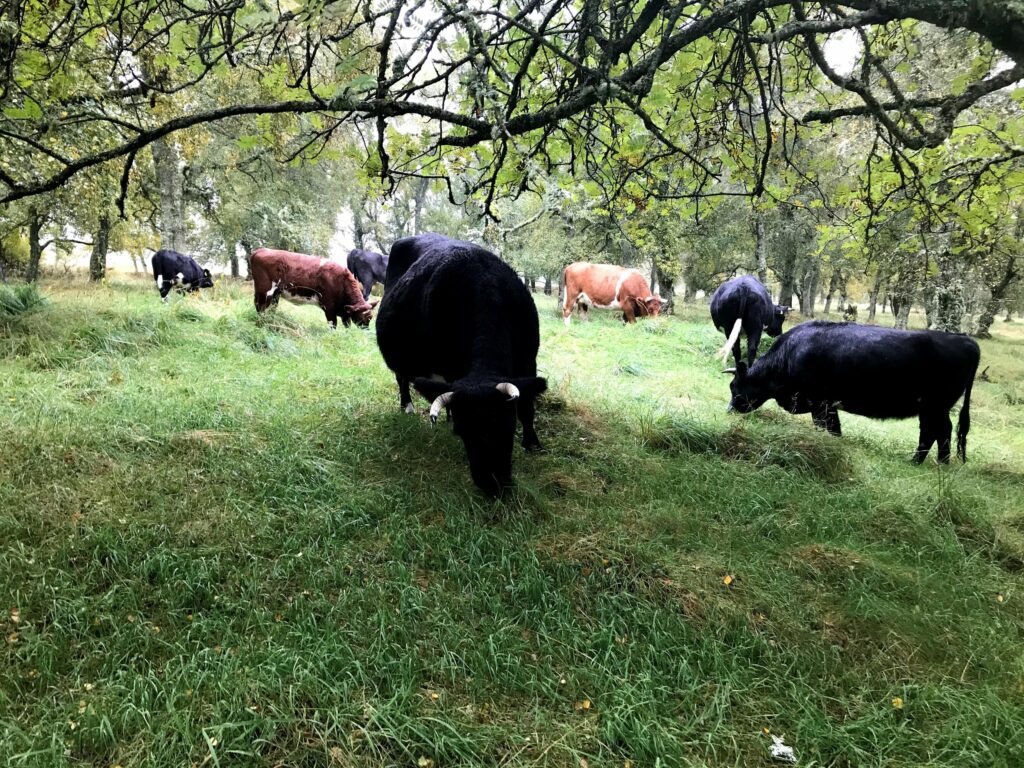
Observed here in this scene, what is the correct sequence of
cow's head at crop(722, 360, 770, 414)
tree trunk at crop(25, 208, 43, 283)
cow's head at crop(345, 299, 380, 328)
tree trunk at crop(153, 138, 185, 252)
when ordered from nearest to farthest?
cow's head at crop(722, 360, 770, 414), cow's head at crop(345, 299, 380, 328), tree trunk at crop(153, 138, 185, 252), tree trunk at crop(25, 208, 43, 283)

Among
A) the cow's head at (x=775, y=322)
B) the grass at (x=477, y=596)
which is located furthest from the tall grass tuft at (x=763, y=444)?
the cow's head at (x=775, y=322)

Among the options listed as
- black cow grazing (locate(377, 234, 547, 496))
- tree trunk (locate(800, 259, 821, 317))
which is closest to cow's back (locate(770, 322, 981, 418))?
black cow grazing (locate(377, 234, 547, 496))

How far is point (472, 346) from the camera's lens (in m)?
4.68

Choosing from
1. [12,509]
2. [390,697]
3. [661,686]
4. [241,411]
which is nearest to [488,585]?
[390,697]

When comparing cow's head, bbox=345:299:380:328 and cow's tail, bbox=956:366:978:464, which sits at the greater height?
cow's head, bbox=345:299:380:328

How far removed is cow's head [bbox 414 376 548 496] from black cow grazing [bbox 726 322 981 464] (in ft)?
14.8

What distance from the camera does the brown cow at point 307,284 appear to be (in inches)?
494

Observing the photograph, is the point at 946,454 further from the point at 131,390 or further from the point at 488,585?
the point at 131,390

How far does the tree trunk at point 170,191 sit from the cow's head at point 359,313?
6.51m

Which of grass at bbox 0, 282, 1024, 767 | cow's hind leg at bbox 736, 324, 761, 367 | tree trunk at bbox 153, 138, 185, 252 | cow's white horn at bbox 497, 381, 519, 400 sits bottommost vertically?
grass at bbox 0, 282, 1024, 767

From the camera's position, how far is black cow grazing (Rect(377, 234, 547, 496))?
404cm

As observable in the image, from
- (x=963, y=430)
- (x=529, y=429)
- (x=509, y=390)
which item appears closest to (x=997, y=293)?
(x=963, y=430)

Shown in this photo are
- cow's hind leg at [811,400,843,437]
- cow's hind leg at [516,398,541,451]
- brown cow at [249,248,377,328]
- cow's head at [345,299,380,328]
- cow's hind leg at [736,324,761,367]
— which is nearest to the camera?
cow's hind leg at [516,398,541,451]

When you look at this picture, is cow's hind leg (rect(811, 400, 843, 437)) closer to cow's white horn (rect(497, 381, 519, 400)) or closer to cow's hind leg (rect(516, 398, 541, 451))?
cow's hind leg (rect(516, 398, 541, 451))
